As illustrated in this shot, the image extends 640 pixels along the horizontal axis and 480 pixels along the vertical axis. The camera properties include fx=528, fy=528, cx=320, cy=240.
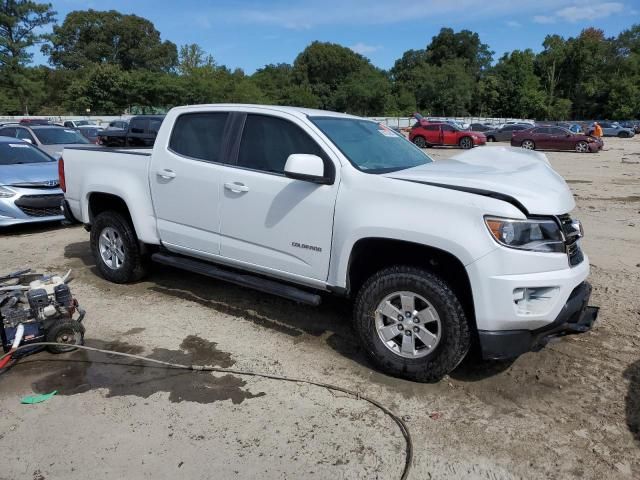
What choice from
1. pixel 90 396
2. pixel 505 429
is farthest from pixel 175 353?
pixel 505 429

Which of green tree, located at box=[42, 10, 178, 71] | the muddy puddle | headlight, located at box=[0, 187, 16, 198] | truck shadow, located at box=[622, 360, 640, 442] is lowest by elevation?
the muddy puddle

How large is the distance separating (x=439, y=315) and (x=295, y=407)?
1.12 metres

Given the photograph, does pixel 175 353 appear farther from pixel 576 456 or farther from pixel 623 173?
pixel 623 173

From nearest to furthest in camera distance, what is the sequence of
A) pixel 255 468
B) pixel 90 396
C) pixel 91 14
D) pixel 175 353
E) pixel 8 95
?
pixel 255 468
pixel 90 396
pixel 175 353
pixel 8 95
pixel 91 14

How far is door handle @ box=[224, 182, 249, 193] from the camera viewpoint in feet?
14.4

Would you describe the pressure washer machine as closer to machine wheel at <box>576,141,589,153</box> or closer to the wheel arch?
the wheel arch

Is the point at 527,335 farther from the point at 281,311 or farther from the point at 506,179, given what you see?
the point at 281,311

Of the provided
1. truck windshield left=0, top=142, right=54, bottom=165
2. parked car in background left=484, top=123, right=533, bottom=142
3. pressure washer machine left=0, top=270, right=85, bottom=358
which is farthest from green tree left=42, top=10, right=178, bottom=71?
pressure washer machine left=0, top=270, right=85, bottom=358

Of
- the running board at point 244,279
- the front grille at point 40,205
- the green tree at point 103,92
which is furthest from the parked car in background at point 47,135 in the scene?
the green tree at point 103,92

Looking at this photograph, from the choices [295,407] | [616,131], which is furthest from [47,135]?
[616,131]

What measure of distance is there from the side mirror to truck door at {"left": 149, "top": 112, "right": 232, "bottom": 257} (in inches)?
35.8

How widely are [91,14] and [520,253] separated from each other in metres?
110

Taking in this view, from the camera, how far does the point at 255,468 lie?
2.86 metres

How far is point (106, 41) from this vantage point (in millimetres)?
95188
